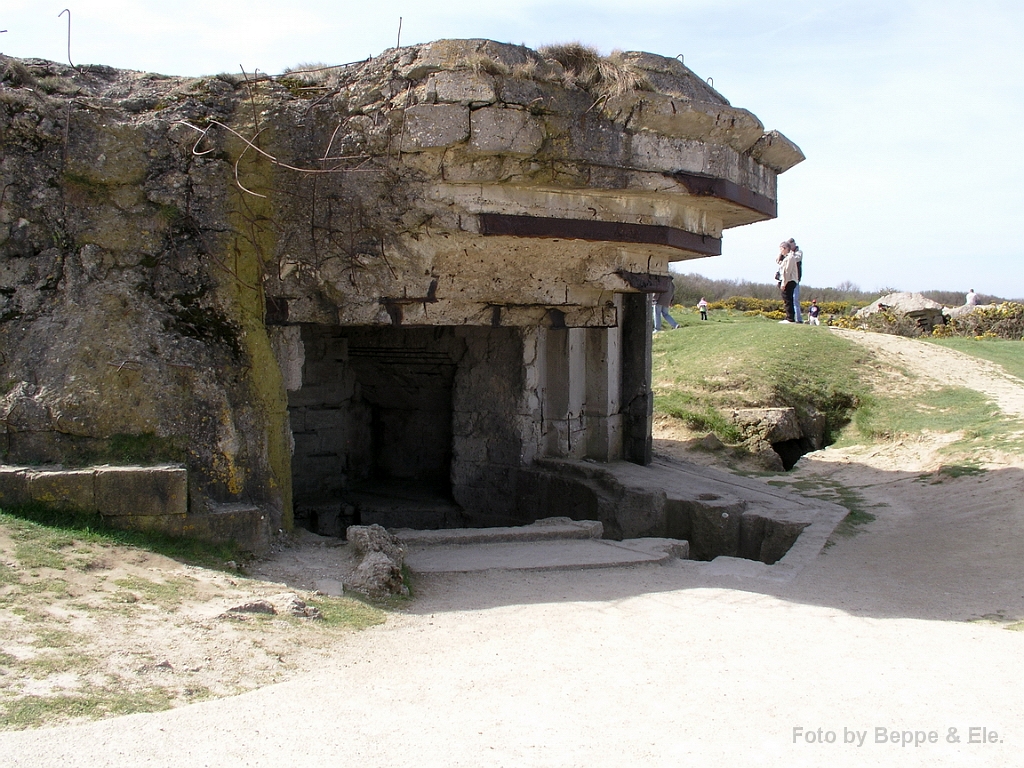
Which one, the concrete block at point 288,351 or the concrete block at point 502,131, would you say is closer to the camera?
the concrete block at point 502,131

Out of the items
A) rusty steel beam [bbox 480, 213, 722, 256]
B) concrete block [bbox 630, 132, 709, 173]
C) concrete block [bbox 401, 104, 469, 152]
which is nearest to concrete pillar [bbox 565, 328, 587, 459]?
rusty steel beam [bbox 480, 213, 722, 256]

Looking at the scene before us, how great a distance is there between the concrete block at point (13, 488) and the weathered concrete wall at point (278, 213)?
0.23 m

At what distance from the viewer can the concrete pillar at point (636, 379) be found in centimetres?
874

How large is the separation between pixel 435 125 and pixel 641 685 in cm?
359

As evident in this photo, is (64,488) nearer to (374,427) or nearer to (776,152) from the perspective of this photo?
(374,427)

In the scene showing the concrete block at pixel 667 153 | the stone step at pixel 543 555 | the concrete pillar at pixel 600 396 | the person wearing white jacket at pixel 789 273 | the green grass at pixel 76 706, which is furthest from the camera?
the person wearing white jacket at pixel 789 273

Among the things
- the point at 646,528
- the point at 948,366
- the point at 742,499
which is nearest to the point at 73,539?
the point at 646,528

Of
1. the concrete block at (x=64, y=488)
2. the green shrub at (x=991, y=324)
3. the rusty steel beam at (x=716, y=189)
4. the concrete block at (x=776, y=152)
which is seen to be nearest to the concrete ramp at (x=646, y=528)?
the concrete block at (x=64, y=488)

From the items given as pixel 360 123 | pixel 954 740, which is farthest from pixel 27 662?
pixel 360 123

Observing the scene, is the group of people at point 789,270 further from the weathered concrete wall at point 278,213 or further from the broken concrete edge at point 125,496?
the broken concrete edge at point 125,496

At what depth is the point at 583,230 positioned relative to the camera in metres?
5.88

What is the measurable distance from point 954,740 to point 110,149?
17.1ft

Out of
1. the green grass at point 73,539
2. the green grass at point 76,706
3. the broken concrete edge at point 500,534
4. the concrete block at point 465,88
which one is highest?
the concrete block at point 465,88

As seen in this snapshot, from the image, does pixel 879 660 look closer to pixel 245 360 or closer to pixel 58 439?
pixel 245 360
